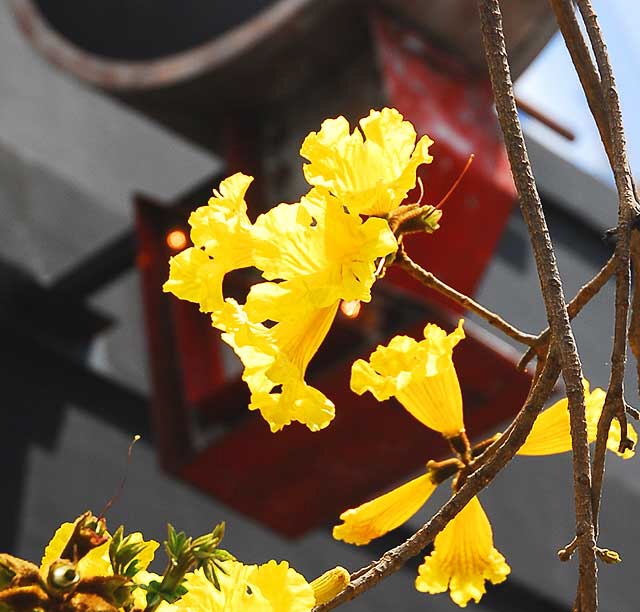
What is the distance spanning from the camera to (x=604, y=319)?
195 inches

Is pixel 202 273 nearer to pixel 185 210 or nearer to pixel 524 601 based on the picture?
pixel 185 210

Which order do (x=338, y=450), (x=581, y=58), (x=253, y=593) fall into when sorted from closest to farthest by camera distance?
(x=253, y=593) < (x=581, y=58) < (x=338, y=450)

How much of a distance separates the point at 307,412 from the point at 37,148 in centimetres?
320

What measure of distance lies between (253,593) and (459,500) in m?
0.07

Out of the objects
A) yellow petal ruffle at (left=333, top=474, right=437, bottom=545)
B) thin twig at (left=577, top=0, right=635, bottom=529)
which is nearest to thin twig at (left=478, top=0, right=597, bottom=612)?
thin twig at (left=577, top=0, right=635, bottom=529)

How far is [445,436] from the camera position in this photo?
0.64 metres

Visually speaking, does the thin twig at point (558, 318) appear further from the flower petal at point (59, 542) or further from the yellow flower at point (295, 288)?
Answer: the flower petal at point (59, 542)

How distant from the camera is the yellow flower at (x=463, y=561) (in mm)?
645

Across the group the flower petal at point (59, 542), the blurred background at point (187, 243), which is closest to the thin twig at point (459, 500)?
the flower petal at point (59, 542)

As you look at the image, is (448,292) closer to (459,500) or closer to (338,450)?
(459,500)

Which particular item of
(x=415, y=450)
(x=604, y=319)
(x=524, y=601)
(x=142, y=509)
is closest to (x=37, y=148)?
(x=142, y=509)

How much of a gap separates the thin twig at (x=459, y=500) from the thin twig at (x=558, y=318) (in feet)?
0.07

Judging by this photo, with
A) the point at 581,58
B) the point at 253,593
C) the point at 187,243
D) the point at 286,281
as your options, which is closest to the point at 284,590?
the point at 253,593

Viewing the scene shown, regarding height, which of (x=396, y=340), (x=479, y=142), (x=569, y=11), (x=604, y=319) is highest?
(x=569, y=11)
